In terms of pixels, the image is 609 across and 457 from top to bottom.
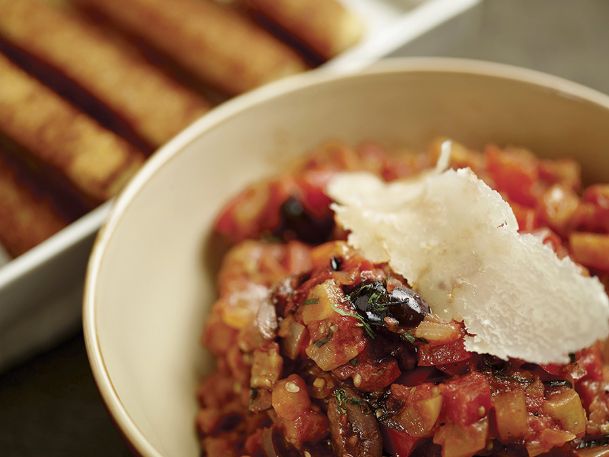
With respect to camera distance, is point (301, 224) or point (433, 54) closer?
point (301, 224)

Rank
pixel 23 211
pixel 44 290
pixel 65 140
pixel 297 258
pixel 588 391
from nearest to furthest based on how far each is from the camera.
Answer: pixel 588 391, pixel 297 258, pixel 44 290, pixel 23 211, pixel 65 140

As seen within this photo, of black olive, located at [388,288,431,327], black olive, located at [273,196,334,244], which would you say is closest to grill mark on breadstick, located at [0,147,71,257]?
black olive, located at [273,196,334,244]

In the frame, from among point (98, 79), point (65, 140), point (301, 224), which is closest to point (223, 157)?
point (301, 224)

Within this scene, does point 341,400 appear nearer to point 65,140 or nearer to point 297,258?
point 297,258

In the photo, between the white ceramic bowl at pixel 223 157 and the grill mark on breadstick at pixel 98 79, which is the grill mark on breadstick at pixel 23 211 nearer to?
the grill mark on breadstick at pixel 98 79

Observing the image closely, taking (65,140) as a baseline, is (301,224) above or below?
above

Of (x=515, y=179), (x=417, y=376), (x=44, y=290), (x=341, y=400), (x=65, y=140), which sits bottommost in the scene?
(x=44, y=290)

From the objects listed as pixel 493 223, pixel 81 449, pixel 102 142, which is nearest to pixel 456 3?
pixel 102 142

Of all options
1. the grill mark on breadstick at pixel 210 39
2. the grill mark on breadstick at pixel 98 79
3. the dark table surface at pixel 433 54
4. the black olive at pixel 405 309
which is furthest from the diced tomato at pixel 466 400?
the grill mark on breadstick at pixel 210 39

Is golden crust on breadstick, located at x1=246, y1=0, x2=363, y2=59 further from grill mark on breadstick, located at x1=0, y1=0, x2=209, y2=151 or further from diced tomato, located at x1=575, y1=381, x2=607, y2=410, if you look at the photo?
diced tomato, located at x1=575, y1=381, x2=607, y2=410
